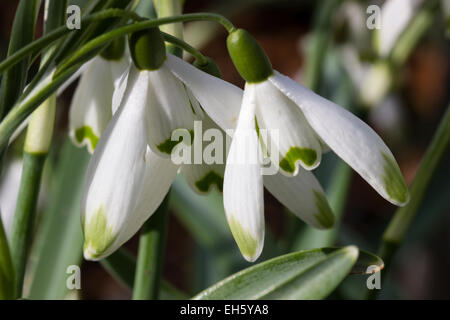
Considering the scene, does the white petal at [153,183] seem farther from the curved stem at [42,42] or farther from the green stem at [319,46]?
the green stem at [319,46]

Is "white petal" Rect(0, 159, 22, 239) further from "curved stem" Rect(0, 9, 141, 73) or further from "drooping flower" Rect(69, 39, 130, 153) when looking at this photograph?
"curved stem" Rect(0, 9, 141, 73)

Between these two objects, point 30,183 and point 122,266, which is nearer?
point 30,183

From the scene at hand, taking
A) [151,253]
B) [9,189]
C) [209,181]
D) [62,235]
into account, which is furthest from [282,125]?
[9,189]

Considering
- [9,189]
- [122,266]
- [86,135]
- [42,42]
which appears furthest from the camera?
[9,189]

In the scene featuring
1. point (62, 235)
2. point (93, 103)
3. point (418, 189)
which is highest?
point (93, 103)

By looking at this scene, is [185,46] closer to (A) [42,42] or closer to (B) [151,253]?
(A) [42,42]

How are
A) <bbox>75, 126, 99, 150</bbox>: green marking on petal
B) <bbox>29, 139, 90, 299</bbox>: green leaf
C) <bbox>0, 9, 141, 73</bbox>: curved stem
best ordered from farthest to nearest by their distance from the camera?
<bbox>29, 139, 90, 299</bbox>: green leaf
<bbox>75, 126, 99, 150</bbox>: green marking on petal
<bbox>0, 9, 141, 73</bbox>: curved stem

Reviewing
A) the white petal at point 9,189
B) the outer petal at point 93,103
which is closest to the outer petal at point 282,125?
the outer petal at point 93,103

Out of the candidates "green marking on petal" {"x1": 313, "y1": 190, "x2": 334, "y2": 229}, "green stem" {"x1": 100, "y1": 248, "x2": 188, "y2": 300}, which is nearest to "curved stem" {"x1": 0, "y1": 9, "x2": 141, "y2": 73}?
"green marking on petal" {"x1": 313, "y1": 190, "x2": 334, "y2": 229}
